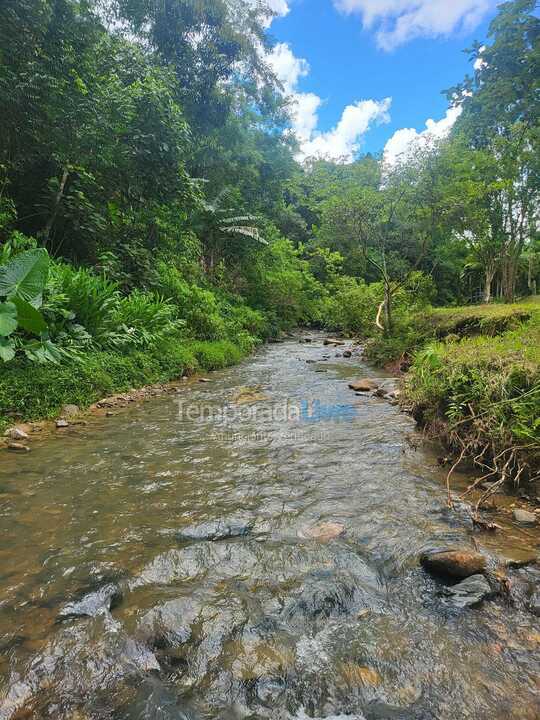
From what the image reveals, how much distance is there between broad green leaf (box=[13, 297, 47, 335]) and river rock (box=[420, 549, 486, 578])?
17.8ft

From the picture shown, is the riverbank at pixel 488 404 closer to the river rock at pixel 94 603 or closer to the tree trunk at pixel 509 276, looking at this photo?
the river rock at pixel 94 603

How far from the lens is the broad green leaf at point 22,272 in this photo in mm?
5262

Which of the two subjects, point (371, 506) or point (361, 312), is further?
point (361, 312)

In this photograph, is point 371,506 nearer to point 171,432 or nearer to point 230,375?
point 171,432

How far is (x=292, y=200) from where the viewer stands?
1377 inches

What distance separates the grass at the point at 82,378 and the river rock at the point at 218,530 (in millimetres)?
3326

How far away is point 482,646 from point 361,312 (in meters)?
17.4

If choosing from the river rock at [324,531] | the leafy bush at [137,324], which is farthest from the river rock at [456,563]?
the leafy bush at [137,324]

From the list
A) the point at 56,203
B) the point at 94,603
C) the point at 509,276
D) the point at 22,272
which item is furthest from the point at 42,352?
the point at 509,276

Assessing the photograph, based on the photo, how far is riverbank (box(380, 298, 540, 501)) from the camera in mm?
3428

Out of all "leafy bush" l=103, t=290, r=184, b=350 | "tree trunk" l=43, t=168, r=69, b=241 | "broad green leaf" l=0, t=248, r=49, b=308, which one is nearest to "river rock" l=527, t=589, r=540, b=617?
"broad green leaf" l=0, t=248, r=49, b=308

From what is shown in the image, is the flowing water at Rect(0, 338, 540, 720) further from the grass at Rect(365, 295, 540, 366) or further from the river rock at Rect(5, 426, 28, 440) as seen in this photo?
the grass at Rect(365, 295, 540, 366)

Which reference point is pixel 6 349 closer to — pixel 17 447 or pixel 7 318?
pixel 7 318

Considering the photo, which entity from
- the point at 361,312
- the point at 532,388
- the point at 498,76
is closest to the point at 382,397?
the point at 532,388
